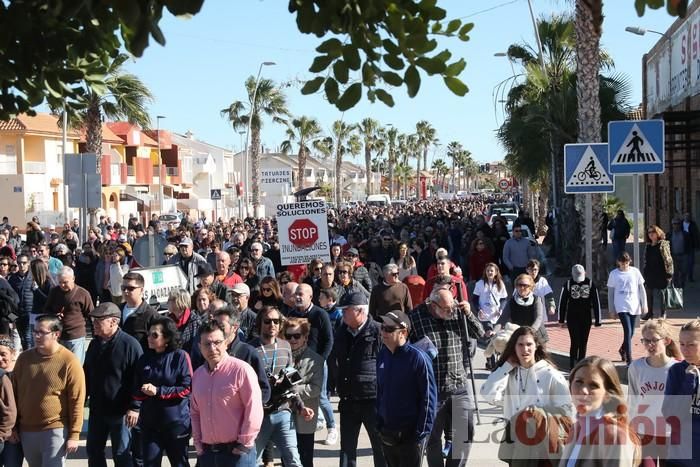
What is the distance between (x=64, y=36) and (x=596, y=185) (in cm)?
933

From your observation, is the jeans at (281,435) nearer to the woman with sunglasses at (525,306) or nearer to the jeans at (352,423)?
the jeans at (352,423)

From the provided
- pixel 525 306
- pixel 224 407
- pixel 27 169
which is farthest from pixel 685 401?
pixel 27 169

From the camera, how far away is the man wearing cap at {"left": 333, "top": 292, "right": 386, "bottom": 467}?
25.7 feet

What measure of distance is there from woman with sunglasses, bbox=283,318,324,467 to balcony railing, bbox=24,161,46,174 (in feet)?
152

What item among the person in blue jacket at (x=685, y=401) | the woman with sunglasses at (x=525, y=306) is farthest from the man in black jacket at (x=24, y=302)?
the person in blue jacket at (x=685, y=401)

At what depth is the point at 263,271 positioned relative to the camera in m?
14.6

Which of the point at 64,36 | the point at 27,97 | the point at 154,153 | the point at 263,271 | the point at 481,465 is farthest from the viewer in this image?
the point at 154,153

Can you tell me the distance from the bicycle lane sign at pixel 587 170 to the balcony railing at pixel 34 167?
43.6 meters

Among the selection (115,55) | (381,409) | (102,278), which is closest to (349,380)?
(381,409)

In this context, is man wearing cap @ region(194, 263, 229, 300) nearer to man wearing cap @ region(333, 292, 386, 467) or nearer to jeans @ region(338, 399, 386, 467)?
man wearing cap @ region(333, 292, 386, 467)

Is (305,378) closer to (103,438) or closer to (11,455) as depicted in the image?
(103,438)

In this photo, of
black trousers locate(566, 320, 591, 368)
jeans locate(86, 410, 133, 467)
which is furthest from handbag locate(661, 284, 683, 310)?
jeans locate(86, 410, 133, 467)

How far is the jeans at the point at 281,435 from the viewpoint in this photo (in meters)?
7.58

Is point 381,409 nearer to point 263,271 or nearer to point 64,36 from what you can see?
point 64,36
